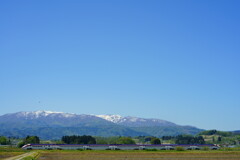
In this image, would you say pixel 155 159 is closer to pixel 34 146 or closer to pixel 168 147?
pixel 168 147

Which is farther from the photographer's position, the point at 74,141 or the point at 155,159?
the point at 74,141

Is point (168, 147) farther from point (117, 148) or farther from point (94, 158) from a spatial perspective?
point (94, 158)

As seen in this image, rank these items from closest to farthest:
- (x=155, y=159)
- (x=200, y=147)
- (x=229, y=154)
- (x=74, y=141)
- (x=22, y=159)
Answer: (x=22, y=159) < (x=155, y=159) < (x=229, y=154) < (x=200, y=147) < (x=74, y=141)

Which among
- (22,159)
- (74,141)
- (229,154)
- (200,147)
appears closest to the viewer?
(22,159)

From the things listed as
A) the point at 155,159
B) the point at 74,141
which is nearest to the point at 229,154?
the point at 155,159

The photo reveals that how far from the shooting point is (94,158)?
349ft

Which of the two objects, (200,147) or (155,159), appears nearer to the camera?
(155,159)

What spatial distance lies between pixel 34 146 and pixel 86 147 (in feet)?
70.1

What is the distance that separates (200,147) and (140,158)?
66303 millimetres

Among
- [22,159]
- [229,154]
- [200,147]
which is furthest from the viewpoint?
[200,147]

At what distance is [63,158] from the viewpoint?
106 meters

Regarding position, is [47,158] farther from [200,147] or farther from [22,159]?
[200,147]

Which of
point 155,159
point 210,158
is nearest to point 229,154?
point 210,158

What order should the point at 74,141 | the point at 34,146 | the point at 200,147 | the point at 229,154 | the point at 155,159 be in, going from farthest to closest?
the point at 74,141
the point at 200,147
the point at 34,146
the point at 229,154
the point at 155,159
